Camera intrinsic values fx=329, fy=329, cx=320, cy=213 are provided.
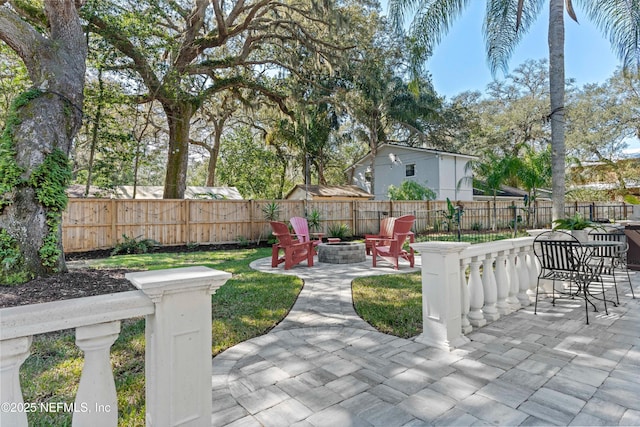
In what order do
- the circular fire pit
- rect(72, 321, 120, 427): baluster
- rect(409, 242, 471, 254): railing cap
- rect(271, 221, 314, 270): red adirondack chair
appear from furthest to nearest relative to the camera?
the circular fire pit → rect(271, 221, 314, 270): red adirondack chair → rect(409, 242, 471, 254): railing cap → rect(72, 321, 120, 427): baluster

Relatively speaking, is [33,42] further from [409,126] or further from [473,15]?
[409,126]

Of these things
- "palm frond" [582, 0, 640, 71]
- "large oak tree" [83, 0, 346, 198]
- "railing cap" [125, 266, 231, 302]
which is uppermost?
"large oak tree" [83, 0, 346, 198]

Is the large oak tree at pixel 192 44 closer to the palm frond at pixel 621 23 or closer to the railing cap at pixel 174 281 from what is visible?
the palm frond at pixel 621 23

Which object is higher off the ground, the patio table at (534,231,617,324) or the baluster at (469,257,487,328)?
the patio table at (534,231,617,324)

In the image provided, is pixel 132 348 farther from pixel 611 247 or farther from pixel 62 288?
pixel 611 247

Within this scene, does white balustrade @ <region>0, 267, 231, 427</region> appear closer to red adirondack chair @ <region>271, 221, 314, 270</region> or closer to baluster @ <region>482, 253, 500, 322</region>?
baluster @ <region>482, 253, 500, 322</region>

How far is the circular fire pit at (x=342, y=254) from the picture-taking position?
7441 millimetres

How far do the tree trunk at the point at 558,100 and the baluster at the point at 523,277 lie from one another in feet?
4.55

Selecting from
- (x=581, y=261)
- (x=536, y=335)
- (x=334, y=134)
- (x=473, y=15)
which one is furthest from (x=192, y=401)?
(x=334, y=134)

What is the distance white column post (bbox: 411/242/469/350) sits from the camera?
2.77m

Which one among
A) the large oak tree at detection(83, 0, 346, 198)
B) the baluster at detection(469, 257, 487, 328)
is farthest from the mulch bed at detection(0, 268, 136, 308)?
the large oak tree at detection(83, 0, 346, 198)

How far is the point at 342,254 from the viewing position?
745 cm

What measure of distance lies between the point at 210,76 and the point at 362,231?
27.2ft

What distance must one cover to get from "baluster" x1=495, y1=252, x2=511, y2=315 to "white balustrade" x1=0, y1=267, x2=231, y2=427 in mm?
3099
